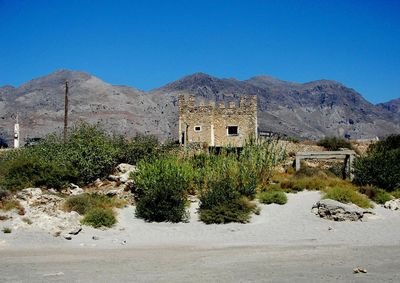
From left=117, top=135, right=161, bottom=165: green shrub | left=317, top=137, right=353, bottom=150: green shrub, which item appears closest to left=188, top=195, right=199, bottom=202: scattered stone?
left=117, top=135, right=161, bottom=165: green shrub

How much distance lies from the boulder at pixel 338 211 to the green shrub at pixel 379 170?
5.54m

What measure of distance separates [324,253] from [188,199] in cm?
874

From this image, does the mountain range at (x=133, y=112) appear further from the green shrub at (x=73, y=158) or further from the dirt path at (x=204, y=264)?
the dirt path at (x=204, y=264)

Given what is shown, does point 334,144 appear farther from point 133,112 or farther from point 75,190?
point 133,112

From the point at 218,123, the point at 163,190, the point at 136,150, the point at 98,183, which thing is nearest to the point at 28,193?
the point at 98,183

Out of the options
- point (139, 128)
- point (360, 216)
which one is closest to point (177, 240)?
point (360, 216)

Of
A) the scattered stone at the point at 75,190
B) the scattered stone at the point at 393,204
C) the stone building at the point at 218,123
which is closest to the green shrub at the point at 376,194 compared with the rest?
the scattered stone at the point at 393,204

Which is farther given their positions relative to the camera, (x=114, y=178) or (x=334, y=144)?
(x=334, y=144)

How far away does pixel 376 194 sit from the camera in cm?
2245

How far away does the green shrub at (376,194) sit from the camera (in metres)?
22.0

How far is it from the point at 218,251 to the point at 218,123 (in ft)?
81.9

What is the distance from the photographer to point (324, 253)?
46.1 feet

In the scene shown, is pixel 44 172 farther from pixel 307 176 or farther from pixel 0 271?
pixel 307 176

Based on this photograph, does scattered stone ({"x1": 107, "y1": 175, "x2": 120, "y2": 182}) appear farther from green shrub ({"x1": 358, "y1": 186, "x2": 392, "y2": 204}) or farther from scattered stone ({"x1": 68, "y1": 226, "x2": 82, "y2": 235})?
green shrub ({"x1": 358, "y1": 186, "x2": 392, "y2": 204})
